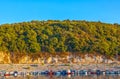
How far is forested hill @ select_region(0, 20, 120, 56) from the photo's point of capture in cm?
8644

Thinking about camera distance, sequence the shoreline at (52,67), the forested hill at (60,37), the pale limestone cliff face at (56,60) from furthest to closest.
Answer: the forested hill at (60,37), the pale limestone cliff face at (56,60), the shoreline at (52,67)

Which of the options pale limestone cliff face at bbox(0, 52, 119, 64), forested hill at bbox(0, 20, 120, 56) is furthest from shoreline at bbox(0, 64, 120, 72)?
forested hill at bbox(0, 20, 120, 56)

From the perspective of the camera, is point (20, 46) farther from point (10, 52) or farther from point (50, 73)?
point (50, 73)

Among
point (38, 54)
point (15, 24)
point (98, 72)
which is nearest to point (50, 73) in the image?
point (98, 72)

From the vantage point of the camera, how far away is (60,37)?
90.4 metres

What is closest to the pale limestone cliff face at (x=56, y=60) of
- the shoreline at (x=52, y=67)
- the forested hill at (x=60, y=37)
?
the forested hill at (x=60, y=37)

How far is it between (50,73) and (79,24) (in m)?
29.5

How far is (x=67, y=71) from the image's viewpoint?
237 ft

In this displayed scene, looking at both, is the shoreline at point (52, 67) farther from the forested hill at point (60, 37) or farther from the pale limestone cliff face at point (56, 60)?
the forested hill at point (60, 37)

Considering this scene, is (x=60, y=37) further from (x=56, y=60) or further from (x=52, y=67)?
(x=52, y=67)

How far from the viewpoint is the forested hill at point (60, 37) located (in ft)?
284

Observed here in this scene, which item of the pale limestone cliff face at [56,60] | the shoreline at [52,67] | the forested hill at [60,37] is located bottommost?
the shoreline at [52,67]

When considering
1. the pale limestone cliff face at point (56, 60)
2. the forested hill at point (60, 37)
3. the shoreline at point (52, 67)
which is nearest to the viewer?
the shoreline at point (52, 67)

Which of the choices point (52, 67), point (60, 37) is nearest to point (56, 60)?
point (52, 67)
